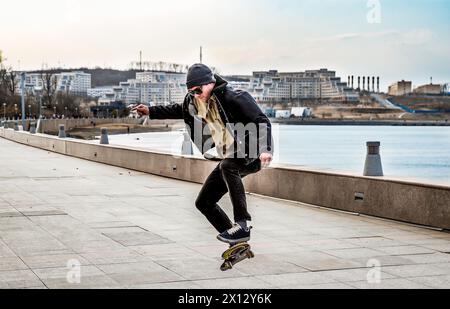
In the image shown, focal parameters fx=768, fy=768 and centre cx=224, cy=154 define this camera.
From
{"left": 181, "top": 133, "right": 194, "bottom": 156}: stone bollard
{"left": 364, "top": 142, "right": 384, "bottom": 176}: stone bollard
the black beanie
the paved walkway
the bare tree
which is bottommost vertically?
the paved walkway

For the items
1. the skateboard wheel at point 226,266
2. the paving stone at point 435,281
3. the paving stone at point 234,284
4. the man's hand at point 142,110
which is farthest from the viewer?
the man's hand at point 142,110

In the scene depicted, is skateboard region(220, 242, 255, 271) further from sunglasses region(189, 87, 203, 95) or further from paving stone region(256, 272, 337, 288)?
sunglasses region(189, 87, 203, 95)

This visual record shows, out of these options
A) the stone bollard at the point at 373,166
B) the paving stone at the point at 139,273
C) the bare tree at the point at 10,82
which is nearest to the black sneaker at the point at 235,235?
the paving stone at the point at 139,273

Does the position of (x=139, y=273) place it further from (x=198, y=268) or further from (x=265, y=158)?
(x=265, y=158)

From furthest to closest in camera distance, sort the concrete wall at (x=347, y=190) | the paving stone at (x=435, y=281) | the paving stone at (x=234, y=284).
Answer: the concrete wall at (x=347, y=190)
the paving stone at (x=435, y=281)
the paving stone at (x=234, y=284)

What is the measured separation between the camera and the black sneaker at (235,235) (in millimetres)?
6328

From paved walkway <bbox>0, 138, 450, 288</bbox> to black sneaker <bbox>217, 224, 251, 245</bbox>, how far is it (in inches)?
11.9

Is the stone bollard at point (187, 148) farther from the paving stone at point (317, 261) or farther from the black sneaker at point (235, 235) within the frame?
the black sneaker at point (235, 235)

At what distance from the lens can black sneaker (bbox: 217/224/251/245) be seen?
6.33m

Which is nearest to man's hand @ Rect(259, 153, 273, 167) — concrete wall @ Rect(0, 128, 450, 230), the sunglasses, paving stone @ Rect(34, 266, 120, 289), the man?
the man

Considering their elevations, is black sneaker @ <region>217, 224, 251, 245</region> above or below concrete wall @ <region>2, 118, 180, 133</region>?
above

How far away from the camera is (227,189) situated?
6.44 metres

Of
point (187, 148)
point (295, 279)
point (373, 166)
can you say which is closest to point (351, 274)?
point (295, 279)

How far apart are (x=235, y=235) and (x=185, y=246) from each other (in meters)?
1.73
